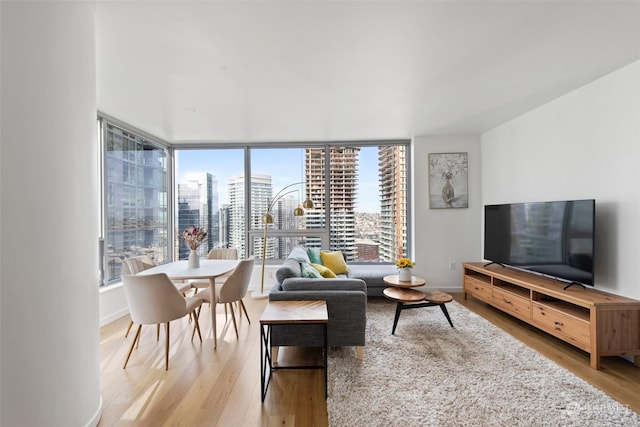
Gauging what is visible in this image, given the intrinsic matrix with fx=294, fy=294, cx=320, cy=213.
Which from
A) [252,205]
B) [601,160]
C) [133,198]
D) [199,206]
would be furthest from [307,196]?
[601,160]

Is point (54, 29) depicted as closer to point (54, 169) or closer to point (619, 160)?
point (54, 169)

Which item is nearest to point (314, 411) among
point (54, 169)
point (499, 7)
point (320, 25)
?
point (54, 169)

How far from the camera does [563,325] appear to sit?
2770 millimetres

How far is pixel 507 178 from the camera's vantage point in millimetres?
4281

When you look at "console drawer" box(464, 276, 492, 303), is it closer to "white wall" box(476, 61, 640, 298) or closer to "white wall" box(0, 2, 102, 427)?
"white wall" box(476, 61, 640, 298)

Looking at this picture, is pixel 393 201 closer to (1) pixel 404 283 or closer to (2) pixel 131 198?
(1) pixel 404 283

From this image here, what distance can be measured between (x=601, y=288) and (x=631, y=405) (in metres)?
1.18

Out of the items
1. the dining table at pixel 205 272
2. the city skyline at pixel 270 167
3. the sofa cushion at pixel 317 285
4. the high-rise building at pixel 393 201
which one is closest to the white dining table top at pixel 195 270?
the dining table at pixel 205 272

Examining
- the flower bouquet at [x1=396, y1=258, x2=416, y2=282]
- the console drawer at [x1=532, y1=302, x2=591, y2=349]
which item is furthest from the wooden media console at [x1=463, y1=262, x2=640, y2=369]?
the flower bouquet at [x1=396, y1=258, x2=416, y2=282]

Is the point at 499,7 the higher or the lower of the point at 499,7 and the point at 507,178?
the higher

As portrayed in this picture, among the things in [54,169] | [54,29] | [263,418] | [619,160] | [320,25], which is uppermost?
[320,25]

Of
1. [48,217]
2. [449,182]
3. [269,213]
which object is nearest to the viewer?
[48,217]

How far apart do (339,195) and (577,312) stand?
3591 mm

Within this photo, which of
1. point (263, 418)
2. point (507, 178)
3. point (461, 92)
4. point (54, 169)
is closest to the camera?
point (54, 169)
